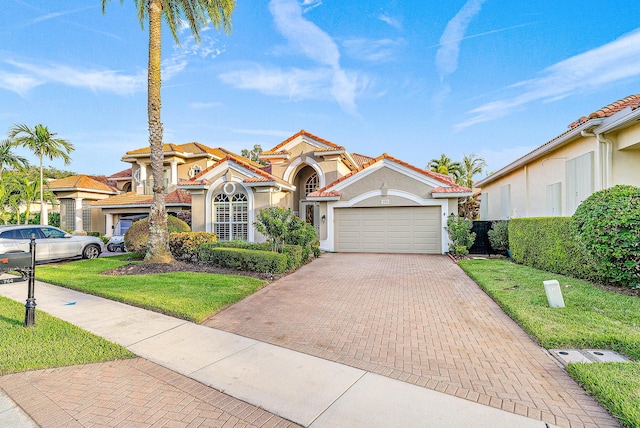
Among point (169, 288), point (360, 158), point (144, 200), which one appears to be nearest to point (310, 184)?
point (360, 158)

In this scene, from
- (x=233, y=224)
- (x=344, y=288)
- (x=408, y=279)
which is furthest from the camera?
(x=233, y=224)

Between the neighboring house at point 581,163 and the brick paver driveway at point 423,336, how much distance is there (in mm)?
4591

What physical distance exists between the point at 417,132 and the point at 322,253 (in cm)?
1174

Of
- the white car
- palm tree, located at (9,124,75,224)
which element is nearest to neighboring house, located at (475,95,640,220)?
the white car

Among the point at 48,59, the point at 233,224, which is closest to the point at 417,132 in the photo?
the point at 233,224

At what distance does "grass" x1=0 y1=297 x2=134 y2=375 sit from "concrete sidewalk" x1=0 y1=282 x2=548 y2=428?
24cm

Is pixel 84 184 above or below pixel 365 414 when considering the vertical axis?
above

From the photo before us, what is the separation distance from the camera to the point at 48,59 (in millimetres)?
14812

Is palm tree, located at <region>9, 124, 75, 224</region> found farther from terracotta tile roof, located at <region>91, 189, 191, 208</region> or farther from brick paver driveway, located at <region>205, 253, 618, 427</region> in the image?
brick paver driveway, located at <region>205, 253, 618, 427</region>

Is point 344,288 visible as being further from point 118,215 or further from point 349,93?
point 118,215

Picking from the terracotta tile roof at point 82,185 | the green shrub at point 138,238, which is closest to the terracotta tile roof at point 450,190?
the green shrub at point 138,238

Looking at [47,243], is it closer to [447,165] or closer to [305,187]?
[305,187]

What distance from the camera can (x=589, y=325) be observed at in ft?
16.7

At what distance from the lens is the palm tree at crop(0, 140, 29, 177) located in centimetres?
2602
